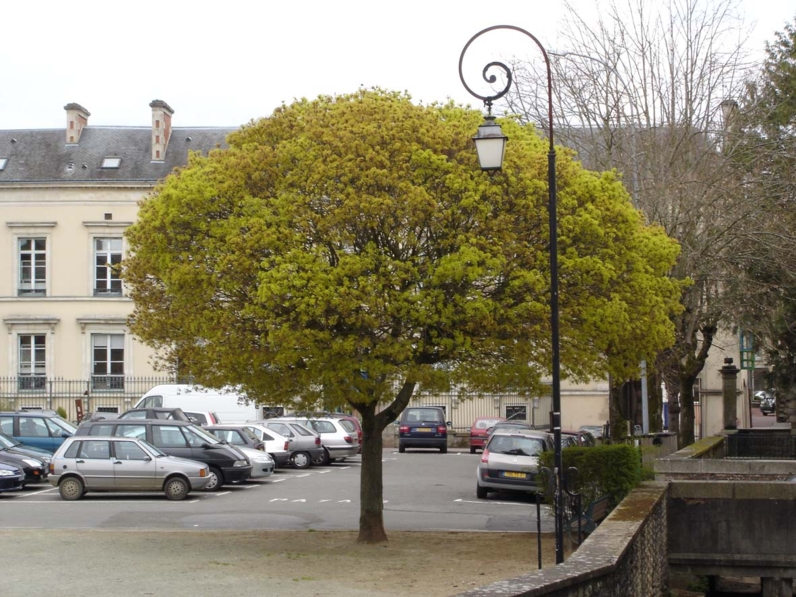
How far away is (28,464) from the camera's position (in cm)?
2781

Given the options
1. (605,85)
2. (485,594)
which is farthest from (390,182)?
(605,85)

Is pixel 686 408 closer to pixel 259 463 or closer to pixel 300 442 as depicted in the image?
pixel 300 442

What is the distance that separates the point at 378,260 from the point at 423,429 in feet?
89.5

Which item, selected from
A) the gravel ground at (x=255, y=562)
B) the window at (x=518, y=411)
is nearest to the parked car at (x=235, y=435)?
the gravel ground at (x=255, y=562)

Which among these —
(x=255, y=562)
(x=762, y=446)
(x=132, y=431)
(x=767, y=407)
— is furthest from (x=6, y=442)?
(x=767, y=407)

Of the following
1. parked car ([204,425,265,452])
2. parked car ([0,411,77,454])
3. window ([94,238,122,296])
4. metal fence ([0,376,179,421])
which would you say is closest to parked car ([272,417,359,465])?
parked car ([204,425,265,452])

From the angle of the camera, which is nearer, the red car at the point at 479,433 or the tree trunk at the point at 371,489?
the tree trunk at the point at 371,489

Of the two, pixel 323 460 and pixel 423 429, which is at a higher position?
pixel 423 429

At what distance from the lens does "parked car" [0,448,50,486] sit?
A: 27562 mm

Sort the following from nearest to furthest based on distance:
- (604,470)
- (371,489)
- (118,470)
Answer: (604,470) → (371,489) → (118,470)

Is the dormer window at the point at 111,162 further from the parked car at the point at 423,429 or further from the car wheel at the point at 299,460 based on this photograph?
the car wheel at the point at 299,460

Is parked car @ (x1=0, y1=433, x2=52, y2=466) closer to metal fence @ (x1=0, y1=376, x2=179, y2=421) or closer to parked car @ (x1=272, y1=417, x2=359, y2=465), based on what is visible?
parked car @ (x1=272, y1=417, x2=359, y2=465)

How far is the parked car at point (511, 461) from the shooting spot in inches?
1019

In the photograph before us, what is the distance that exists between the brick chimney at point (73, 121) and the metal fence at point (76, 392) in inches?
473
